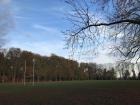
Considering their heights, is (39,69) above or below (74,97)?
above

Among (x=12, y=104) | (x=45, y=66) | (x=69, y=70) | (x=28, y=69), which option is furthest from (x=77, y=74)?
(x=12, y=104)

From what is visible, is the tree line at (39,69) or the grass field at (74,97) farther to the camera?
the tree line at (39,69)

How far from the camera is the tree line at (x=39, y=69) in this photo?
130750 millimetres

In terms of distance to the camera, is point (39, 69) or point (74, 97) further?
point (39, 69)

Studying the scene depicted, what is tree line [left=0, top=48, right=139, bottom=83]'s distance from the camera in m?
131

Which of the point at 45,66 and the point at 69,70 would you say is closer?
the point at 45,66

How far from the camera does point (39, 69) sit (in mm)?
141250

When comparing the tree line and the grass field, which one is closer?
the grass field

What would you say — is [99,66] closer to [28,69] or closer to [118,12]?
[28,69]

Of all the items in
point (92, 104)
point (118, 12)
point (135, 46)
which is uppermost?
point (118, 12)

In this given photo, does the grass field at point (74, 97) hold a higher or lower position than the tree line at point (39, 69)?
lower

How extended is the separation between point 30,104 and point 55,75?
13048 cm

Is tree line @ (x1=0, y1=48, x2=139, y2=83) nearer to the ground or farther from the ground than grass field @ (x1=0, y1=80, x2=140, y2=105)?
farther from the ground

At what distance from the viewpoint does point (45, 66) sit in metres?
145
